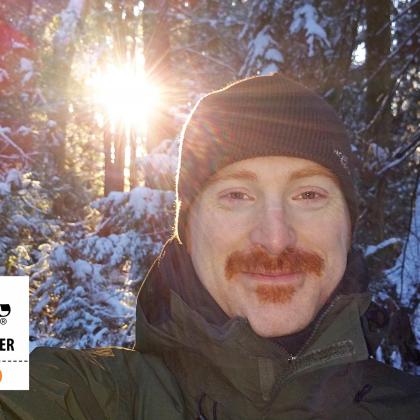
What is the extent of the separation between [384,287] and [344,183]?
2.09 meters

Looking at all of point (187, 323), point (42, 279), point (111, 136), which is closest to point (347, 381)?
point (187, 323)

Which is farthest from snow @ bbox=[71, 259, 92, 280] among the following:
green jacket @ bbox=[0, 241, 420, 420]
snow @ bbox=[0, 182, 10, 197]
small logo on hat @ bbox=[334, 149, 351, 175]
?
small logo on hat @ bbox=[334, 149, 351, 175]

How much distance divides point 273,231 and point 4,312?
141 cm

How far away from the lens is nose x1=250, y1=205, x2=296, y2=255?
199cm

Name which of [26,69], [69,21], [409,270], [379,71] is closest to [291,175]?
[409,270]

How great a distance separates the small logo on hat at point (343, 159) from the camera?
2344 mm

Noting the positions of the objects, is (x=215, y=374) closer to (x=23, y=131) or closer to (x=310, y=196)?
(x=310, y=196)

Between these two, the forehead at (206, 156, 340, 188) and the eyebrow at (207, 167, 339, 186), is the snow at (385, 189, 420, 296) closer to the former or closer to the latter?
the eyebrow at (207, 167, 339, 186)

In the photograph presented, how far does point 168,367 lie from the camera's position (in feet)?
6.65

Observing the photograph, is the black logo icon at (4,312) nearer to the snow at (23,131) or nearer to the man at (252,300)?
the man at (252,300)

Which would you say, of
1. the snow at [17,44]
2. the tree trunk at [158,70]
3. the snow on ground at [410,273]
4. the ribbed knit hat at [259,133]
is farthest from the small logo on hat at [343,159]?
the snow at [17,44]

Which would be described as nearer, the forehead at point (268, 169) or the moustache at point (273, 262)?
the moustache at point (273, 262)

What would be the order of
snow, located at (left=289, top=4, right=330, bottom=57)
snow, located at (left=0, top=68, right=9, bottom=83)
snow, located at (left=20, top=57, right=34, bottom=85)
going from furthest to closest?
snow, located at (left=20, top=57, right=34, bottom=85) → snow, located at (left=0, top=68, right=9, bottom=83) → snow, located at (left=289, top=4, right=330, bottom=57)

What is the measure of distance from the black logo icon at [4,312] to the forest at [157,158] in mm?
1790
